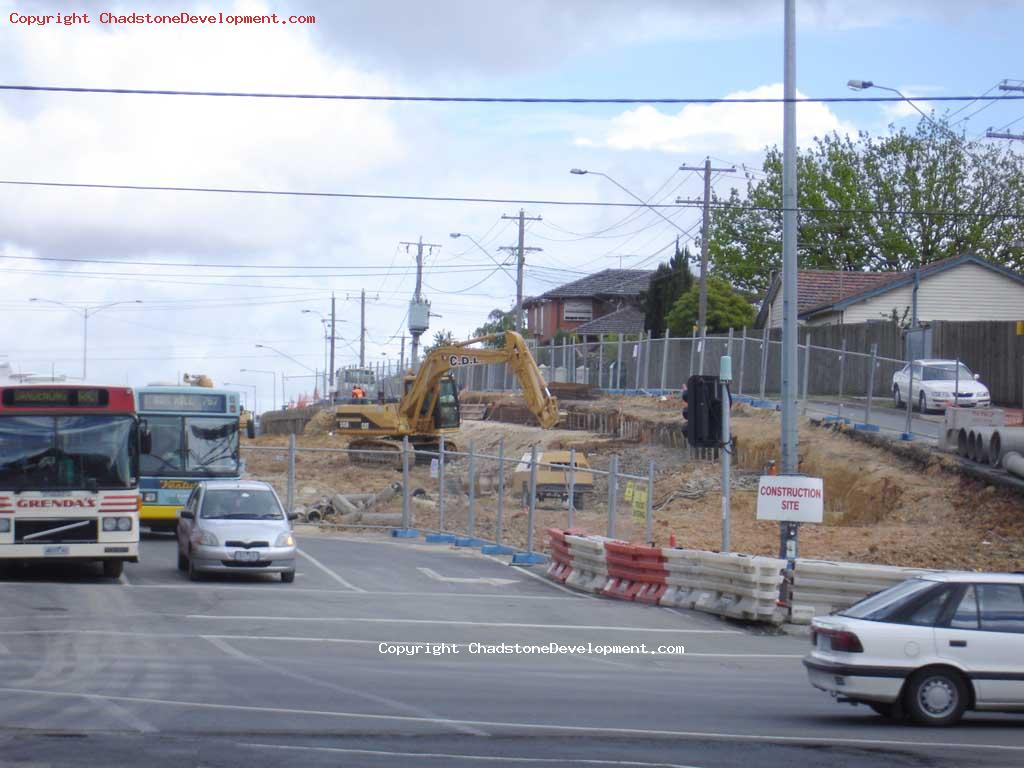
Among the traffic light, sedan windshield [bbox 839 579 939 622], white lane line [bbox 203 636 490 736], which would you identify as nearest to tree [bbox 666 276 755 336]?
the traffic light

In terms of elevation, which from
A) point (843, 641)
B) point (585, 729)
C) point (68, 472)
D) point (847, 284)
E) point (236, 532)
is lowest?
point (585, 729)

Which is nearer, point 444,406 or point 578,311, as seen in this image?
point 444,406

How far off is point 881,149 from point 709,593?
215 ft

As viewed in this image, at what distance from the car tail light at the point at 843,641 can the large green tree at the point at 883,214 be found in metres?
64.2

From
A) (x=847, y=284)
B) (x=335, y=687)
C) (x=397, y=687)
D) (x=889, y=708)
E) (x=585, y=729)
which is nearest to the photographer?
(x=585, y=729)

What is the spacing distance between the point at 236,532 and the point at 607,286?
3174 inches

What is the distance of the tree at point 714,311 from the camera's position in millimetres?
68188

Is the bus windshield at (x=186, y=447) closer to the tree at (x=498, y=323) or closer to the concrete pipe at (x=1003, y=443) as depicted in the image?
the concrete pipe at (x=1003, y=443)

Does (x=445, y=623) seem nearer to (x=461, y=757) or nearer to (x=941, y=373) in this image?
(x=461, y=757)

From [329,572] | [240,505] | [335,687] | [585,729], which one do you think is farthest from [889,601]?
[329,572]

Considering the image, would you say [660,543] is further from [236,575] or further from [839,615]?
[839,615]

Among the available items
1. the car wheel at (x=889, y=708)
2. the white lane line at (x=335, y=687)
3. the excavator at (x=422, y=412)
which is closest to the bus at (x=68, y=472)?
the white lane line at (x=335, y=687)

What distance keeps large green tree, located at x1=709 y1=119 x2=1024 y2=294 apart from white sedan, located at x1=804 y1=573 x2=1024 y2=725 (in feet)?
210

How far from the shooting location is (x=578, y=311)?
328 feet
